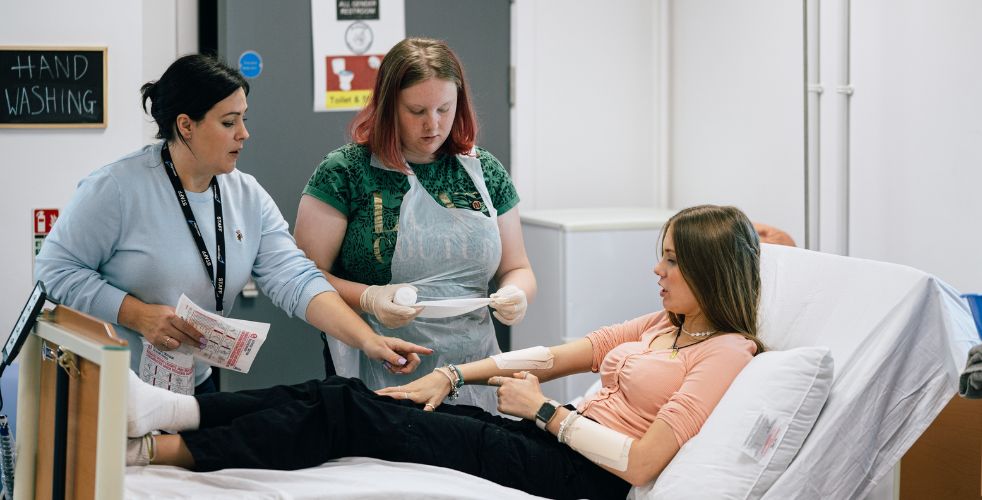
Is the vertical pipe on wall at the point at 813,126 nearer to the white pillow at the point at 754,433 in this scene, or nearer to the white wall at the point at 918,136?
the white wall at the point at 918,136

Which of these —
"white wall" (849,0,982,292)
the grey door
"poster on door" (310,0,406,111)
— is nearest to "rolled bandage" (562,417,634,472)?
"white wall" (849,0,982,292)

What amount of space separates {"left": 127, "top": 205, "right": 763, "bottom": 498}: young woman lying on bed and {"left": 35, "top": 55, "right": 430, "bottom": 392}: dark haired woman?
0.27 m

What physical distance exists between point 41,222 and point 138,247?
1.39 m

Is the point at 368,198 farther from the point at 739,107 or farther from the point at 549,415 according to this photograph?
the point at 739,107

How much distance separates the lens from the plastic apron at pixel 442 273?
238 centimetres

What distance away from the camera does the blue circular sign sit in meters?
3.60

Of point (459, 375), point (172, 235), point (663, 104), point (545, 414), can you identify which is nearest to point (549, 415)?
point (545, 414)

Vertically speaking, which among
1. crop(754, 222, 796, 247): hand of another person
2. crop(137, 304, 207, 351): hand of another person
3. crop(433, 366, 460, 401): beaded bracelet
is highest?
crop(754, 222, 796, 247): hand of another person

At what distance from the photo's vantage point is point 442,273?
2.42 metres

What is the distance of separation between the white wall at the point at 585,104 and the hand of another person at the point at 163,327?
206 cm

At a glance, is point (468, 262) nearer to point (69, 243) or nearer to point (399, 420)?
point (399, 420)

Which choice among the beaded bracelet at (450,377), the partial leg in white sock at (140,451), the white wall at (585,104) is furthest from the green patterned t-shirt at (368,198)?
the white wall at (585,104)

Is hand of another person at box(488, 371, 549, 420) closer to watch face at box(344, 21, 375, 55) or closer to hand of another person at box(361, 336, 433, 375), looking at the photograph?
hand of another person at box(361, 336, 433, 375)

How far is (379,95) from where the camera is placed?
7.73 feet
